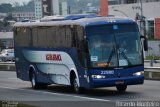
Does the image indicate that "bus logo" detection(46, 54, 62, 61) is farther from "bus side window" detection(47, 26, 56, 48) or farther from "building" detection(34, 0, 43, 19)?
"building" detection(34, 0, 43, 19)

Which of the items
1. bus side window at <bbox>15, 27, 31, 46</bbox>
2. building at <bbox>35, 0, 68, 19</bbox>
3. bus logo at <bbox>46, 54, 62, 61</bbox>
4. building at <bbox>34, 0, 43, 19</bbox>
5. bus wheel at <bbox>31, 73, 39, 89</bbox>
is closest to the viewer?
bus logo at <bbox>46, 54, 62, 61</bbox>

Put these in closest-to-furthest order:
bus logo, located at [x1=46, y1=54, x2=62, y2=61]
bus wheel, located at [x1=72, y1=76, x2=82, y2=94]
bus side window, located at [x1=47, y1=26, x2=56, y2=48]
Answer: bus wheel, located at [x1=72, y1=76, x2=82, y2=94], bus logo, located at [x1=46, y1=54, x2=62, y2=61], bus side window, located at [x1=47, y1=26, x2=56, y2=48]

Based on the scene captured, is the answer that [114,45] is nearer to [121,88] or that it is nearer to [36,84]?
[121,88]

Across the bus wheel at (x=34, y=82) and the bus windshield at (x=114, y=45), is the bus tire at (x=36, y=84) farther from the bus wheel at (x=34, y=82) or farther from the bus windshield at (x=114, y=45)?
the bus windshield at (x=114, y=45)

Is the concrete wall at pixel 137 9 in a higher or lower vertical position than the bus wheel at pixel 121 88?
lower

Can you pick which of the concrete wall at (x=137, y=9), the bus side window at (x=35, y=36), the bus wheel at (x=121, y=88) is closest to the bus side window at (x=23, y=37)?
the bus side window at (x=35, y=36)

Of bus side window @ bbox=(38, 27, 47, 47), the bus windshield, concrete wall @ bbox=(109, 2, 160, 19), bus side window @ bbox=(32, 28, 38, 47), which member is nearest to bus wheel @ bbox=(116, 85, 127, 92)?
the bus windshield

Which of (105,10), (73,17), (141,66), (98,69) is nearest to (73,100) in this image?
(98,69)

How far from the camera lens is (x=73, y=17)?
23391mm

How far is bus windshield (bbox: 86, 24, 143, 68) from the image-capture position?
20828 mm

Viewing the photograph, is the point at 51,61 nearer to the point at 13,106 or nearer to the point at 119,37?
the point at 119,37

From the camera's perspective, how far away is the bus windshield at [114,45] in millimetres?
20828

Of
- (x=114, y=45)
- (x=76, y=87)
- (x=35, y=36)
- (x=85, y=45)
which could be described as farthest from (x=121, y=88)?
(x=35, y=36)

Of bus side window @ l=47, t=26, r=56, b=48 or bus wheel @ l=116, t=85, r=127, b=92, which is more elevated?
bus side window @ l=47, t=26, r=56, b=48
